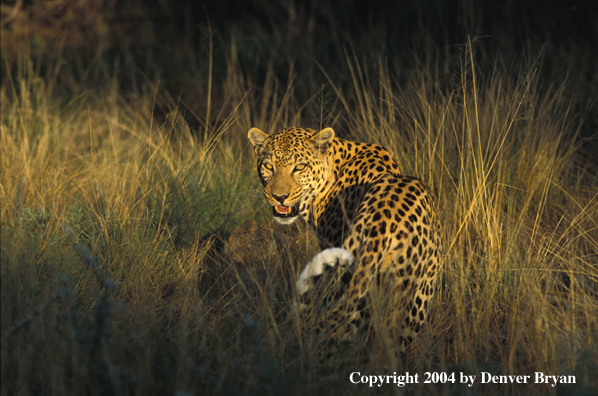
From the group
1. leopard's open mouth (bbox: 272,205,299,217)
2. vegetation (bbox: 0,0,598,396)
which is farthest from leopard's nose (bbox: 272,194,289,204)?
A: vegetation (bbox: 0,0,598,396)

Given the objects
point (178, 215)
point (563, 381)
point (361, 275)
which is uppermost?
point (178, 215)

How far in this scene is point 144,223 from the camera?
427cm

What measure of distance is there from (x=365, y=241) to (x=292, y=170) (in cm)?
111

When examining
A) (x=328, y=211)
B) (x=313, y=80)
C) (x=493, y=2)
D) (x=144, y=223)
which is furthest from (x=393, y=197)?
(x=493, y=2)

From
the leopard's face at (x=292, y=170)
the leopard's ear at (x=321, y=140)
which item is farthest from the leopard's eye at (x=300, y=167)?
the leopard's ear at (x=321, y=140)

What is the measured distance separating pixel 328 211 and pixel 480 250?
43.6 inches

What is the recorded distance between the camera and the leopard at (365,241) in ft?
10.1

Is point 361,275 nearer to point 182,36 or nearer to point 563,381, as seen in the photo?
point 563,381

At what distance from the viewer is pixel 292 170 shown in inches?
163

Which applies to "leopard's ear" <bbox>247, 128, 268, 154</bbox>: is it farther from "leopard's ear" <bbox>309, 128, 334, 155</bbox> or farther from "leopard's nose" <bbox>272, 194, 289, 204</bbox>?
"leopard's nose" <bbox>272, 194, 289, 204</bbox>

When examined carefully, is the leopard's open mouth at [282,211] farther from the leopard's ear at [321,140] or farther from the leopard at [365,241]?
the leopard's ear at [321,140]

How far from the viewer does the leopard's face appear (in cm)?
408

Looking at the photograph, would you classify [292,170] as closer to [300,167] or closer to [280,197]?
[300,167]

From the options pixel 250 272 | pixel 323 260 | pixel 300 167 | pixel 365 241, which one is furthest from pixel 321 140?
pixel 323 260
